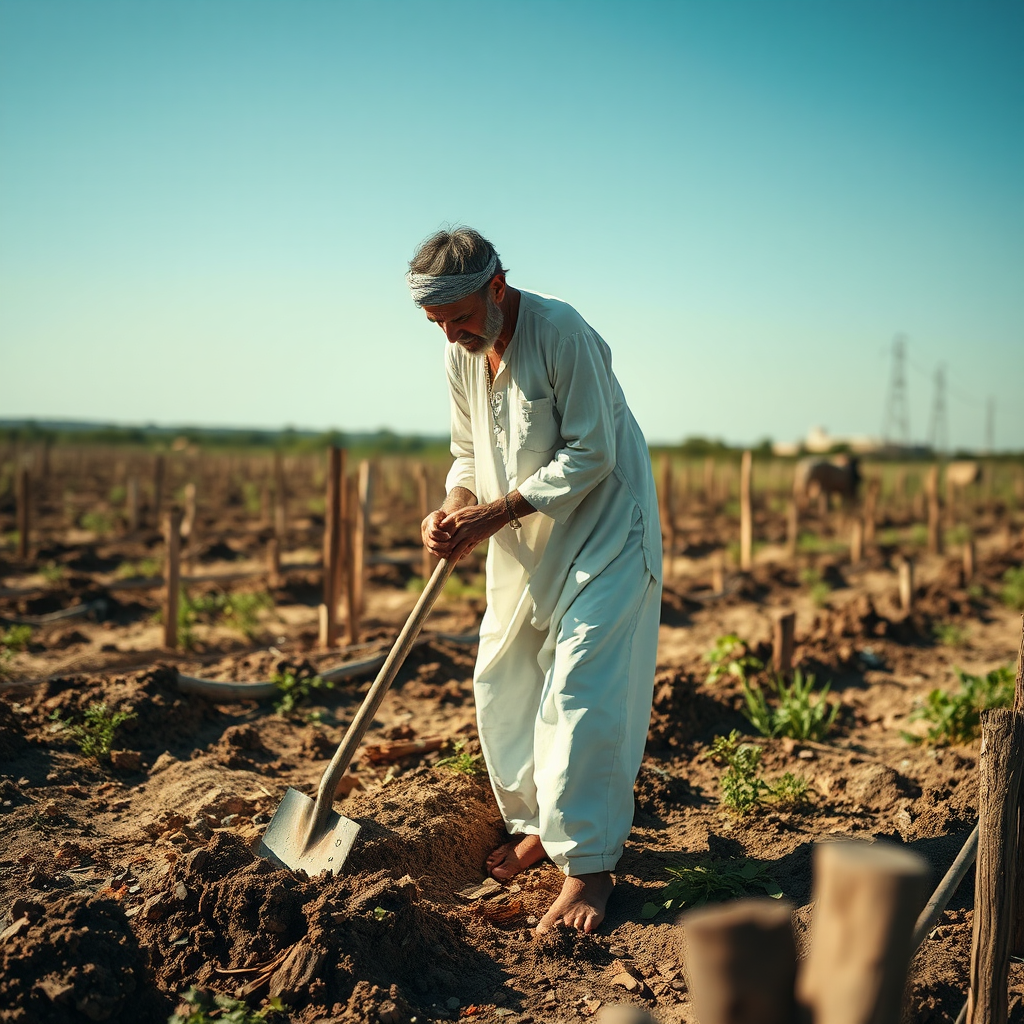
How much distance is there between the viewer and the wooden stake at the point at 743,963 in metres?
1.08

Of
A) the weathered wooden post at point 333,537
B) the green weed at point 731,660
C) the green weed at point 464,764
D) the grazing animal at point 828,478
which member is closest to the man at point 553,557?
the green weed at point 464,764

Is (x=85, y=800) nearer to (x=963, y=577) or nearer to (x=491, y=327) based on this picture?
(x=491, y=327)

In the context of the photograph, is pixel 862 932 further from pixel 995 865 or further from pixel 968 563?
pixel 968 563

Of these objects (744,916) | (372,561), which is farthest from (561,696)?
(372,561)

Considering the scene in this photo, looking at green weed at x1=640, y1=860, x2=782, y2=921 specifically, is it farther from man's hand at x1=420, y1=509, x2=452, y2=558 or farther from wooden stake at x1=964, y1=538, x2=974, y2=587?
wooden stake at x1=964, y1=538, x2=974, y2=587

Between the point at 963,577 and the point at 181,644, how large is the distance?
310 inches

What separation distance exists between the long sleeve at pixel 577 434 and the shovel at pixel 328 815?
40 centimetres

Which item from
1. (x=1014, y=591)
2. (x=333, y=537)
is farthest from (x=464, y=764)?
(x=1014, y=591)

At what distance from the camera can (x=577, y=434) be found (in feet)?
8.98

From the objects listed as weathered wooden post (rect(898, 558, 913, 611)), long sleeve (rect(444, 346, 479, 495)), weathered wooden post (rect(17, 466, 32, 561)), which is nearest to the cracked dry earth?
long sleeve (rect(444, 346, 479, 495))

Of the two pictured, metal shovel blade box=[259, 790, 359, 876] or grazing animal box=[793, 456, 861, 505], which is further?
grazing animal box=[793, 456, 861, 505]

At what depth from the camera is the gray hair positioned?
2.63 meters

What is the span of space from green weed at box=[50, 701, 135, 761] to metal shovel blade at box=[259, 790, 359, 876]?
4.33 feet

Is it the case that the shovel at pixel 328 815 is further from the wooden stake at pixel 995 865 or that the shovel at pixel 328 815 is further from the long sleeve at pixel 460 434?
the wooden stake at pixel 995 865
